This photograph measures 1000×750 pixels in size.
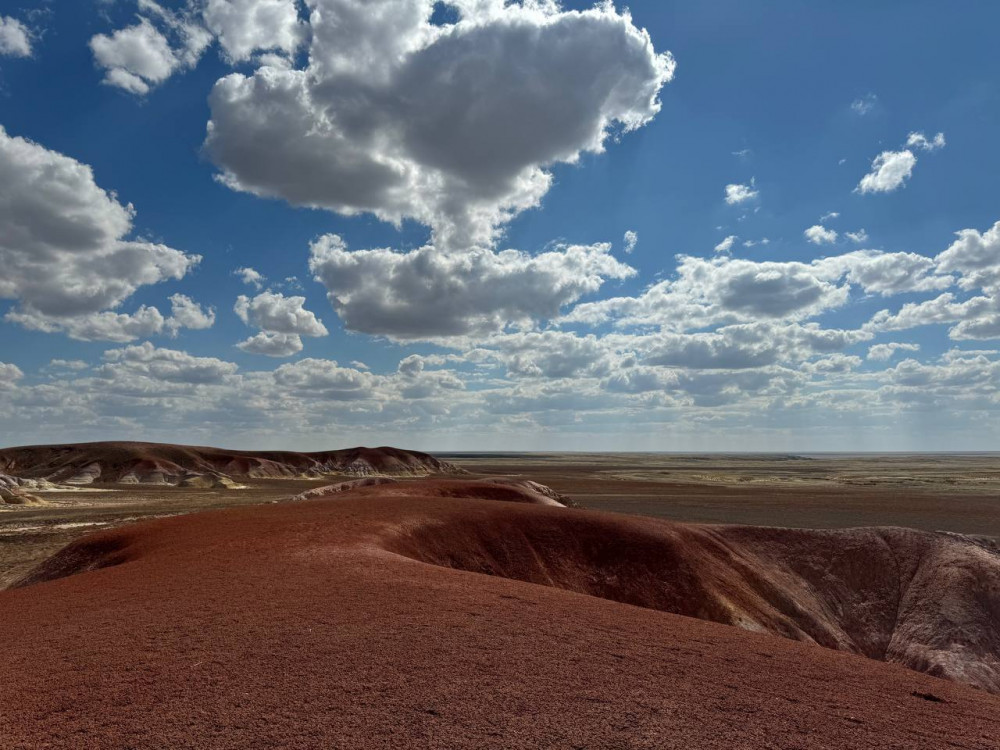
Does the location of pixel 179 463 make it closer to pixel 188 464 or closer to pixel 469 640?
pixel 188 464

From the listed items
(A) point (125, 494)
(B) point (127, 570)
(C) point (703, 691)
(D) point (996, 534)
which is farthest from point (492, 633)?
(A) point (125, 494)

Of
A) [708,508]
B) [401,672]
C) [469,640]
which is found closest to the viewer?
[401,672]

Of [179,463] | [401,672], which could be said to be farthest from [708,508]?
[179,463]

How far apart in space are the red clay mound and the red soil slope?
93596mm

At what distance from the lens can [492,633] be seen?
374 inches

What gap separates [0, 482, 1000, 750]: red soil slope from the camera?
6.59m

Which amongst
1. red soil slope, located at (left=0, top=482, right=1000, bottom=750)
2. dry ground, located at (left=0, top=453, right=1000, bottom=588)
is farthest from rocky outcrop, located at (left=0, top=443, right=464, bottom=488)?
red soil slope, located at (left=0, top=482, right=1000, bottom=750)

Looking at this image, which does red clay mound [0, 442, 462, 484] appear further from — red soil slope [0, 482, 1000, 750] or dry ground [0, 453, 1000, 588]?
red soil slope [0, 482, 1000, 750]

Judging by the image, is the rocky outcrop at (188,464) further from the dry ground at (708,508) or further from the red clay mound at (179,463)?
the dry ground at (708,508)

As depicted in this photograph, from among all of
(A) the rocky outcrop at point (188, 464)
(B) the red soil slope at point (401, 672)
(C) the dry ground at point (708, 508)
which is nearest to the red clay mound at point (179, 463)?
(A) the rocky outcrop at point (188, 464)

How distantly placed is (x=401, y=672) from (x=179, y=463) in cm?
12305

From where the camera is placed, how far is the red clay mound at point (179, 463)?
105375 millimetres

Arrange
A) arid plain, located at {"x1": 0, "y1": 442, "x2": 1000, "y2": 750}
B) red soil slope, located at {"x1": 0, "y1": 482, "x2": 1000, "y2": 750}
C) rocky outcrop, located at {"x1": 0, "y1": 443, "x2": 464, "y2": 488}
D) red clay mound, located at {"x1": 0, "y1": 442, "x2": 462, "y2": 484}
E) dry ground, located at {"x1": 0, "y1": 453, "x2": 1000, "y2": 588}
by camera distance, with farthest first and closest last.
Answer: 1. red clay mound, located at {"x1": 0, "y1": 442, "x2": 462, "y2": 484}
2. rocky outcrop, located at {"x1": 0, "y1": 443, "x2": 464, "y2": 488}
3. dry ground, located at {"x1": 0, "y1": 453, "x2": 1000, "y2": 588}
4. arid plain, located at {"x1": 0, "y1": 442, "x2": 1000, "y2": 750}
5. red soil slope, located at {"x1": 0, "y1": 482, "x2": 1000, "y2": 750}

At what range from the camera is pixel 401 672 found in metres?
7.91
